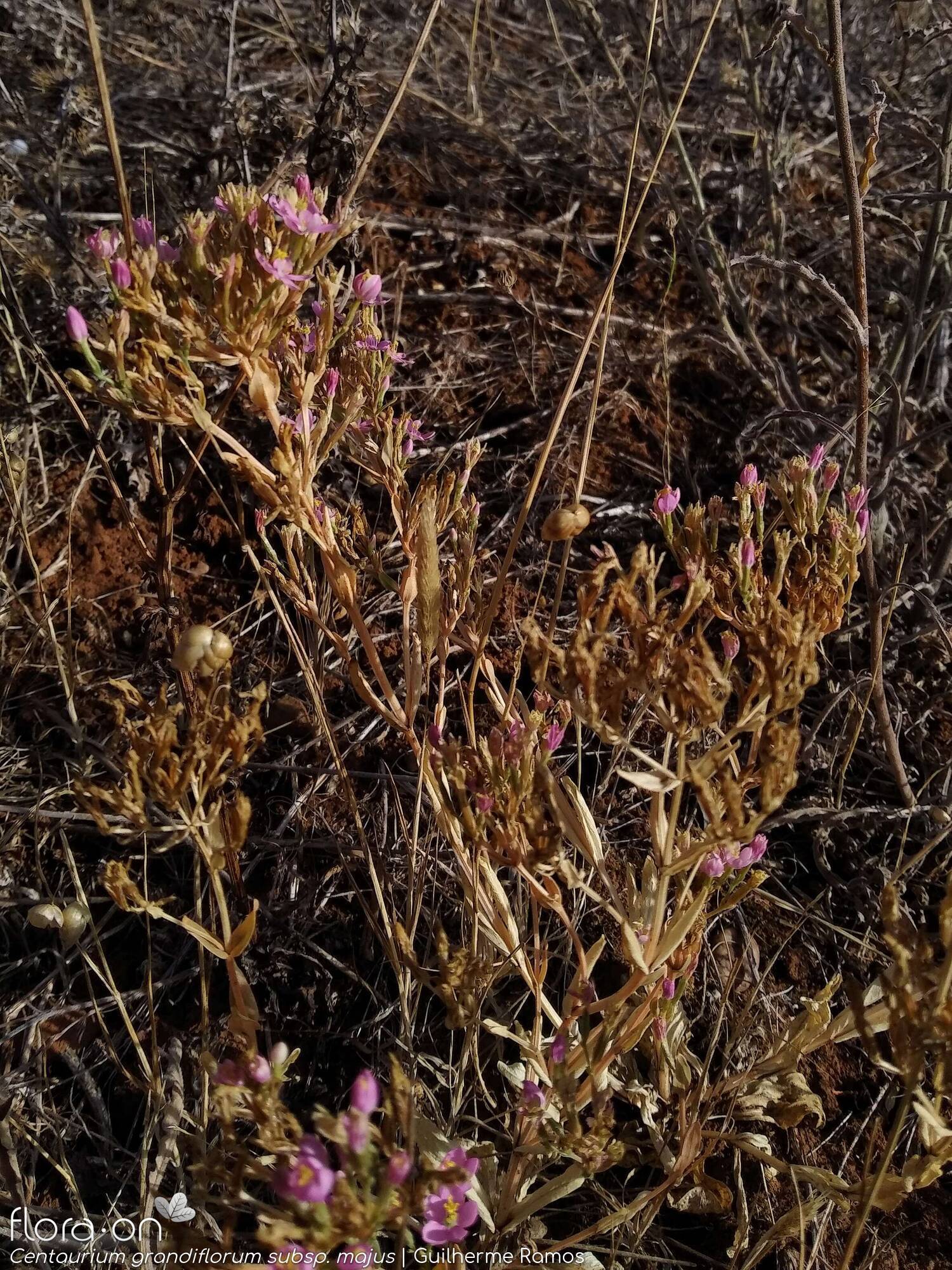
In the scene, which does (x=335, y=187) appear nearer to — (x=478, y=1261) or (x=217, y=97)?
(x=217, y=97)

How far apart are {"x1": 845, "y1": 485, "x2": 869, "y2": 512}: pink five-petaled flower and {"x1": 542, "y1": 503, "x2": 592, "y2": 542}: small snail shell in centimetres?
44

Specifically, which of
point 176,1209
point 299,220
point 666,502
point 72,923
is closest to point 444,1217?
point 176,1209

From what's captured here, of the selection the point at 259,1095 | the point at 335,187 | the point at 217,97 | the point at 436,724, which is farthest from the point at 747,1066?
the point at 217,97

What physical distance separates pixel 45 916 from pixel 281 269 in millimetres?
1323

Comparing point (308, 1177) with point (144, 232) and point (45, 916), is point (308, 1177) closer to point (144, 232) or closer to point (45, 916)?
point (45, 916)

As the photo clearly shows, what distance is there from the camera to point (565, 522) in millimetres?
1345

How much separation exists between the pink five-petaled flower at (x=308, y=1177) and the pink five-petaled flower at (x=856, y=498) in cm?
117

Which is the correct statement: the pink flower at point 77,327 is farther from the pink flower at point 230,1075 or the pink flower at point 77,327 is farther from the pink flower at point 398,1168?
the pink flower at point 398,1168

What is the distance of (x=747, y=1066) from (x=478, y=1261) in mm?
634

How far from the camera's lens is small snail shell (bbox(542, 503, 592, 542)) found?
4.41 ft

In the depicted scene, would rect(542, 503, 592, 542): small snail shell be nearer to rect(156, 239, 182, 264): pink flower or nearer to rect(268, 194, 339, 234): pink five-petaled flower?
rect(268, 194, 339, 234): pink five-petaled flower

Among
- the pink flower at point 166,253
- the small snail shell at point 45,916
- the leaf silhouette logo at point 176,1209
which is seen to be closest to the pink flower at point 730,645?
the pink flower at point 166,253

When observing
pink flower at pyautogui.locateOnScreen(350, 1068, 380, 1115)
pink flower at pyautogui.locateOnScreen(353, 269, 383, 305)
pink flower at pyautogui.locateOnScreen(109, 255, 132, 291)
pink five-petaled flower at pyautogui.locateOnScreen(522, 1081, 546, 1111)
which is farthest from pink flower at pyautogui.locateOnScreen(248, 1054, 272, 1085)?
pink flower at pyautogui.locateOnScreen(353, 269, 383, 305)

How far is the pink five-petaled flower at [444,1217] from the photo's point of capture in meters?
1.23
